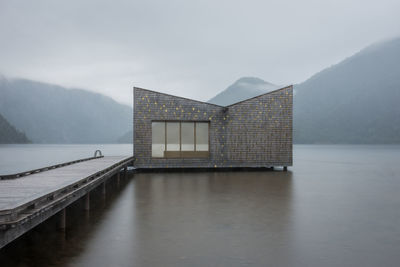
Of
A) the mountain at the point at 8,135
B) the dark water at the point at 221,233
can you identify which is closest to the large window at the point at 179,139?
the dark water at the point at 221,233

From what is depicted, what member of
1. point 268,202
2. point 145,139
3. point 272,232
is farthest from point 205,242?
point 145,139

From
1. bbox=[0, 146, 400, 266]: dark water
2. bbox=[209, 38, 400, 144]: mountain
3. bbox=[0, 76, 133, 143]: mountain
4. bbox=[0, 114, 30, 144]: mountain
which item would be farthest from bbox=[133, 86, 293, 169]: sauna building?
bbox=[0, 76, 133, 143]: mountain

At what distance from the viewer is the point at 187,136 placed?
1786 centimetres

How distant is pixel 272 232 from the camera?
19.0ft

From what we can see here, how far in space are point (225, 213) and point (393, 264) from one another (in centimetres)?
353

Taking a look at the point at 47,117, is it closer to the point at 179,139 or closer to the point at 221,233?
the point at 179,139

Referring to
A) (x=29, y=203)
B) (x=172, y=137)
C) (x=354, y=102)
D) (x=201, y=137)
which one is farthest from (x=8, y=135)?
(x=29, y=203)

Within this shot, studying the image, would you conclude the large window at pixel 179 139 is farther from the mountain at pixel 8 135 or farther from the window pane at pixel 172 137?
the mountain at pixel 8 135

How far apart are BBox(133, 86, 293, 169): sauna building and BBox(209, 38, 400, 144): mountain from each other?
397 ft

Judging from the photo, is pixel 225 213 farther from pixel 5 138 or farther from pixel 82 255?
pixel 5 138

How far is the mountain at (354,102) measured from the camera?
421 feet

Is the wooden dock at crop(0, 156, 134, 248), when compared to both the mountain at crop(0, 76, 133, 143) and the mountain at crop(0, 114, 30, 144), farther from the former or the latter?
the mountain at crop(0, 76, 133, 143)

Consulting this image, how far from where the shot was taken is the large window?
17.6 metres

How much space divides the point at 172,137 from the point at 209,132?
2016 millimetres
